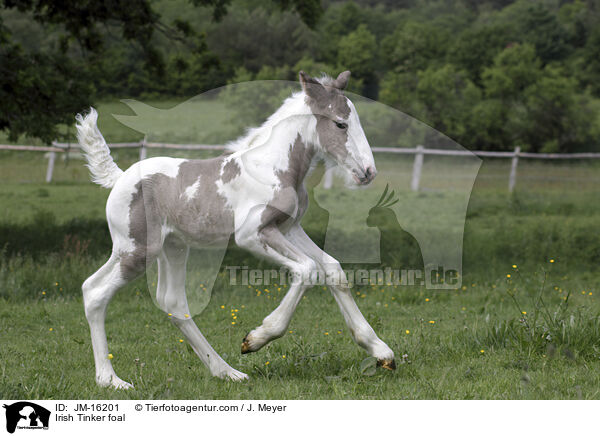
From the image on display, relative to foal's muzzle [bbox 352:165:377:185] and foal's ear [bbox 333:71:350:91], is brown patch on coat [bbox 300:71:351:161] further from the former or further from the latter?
foal's muzzle [bbox 352:165:377:185]

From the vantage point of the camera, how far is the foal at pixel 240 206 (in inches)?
159

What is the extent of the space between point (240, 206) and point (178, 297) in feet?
3.13

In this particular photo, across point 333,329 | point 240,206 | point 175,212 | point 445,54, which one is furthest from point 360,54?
point 240,206

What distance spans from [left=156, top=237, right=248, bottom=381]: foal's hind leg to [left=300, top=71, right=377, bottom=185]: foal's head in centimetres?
138

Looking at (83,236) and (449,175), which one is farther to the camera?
(83,236)

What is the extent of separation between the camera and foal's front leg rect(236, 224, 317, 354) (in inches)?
156

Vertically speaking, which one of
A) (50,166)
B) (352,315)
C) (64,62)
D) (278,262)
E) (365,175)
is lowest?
(50,166)

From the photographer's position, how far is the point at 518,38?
48562mm

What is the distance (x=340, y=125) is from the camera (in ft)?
13.3
